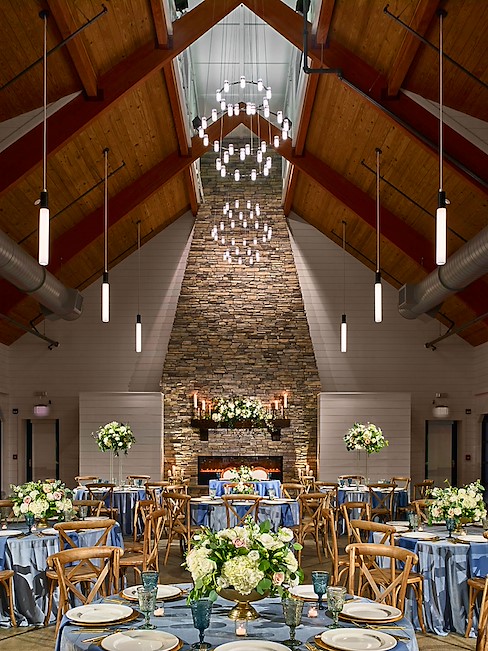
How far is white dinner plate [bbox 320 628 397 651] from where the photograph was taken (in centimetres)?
355

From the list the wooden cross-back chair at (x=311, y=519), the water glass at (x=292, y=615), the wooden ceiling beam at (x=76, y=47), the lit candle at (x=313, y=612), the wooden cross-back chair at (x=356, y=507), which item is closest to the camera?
the water glass at (x=292, y=615)

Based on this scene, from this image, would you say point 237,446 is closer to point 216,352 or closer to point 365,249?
point 216,352

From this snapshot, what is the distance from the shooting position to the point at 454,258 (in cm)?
1040

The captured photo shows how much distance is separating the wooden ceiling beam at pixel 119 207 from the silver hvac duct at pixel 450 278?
14.2 ft

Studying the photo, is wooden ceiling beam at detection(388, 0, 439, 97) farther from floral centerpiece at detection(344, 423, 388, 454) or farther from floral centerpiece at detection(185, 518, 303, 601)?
floral centerpiece at detection(185, 518, 303, 601)

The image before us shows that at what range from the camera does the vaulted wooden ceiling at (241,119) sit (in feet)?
29.8

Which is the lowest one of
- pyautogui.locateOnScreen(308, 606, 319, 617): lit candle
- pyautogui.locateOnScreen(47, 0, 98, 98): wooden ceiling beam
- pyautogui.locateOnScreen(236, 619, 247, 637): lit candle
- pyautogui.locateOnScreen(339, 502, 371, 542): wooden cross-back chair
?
pyautogui.locateOnScreen(339, 502, 371, 542): wooden cross-back chair

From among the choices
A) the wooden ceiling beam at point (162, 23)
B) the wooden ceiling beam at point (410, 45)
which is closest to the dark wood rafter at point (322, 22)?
the wooden ceiling beam at point (410, 45)

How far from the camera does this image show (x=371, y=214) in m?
13.8

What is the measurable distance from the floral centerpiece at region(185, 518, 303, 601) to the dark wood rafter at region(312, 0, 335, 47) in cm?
766

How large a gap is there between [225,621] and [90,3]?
7.15 meters

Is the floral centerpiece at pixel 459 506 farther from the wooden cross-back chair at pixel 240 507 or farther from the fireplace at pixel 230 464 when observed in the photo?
the fireplace at pixel 230 464

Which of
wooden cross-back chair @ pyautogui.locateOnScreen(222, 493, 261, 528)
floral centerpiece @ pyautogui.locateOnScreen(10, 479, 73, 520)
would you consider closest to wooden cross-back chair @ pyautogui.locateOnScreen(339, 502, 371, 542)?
wooden cross-back chair @ pyautogui.locateOnScreen(222, 493, 261, 528)

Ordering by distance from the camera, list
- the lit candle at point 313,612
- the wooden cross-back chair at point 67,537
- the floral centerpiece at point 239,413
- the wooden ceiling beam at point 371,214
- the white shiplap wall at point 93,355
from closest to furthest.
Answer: the lit candle at point 313,612, the wooden cross-back chair at point 67,537, the wooden ceiling beam at point 371,214, the floral centerpiece at point 239,413, the white shiplap wall at point 93,355
